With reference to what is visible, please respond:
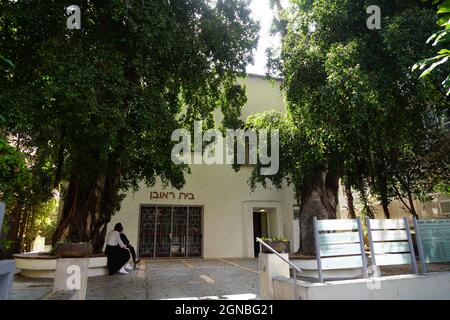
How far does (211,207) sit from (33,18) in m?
11.0

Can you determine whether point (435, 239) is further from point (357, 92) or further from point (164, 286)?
point (164, 286)

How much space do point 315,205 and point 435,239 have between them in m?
4.62

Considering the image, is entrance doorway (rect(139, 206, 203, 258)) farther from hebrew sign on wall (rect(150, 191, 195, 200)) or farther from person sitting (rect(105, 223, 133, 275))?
person sitting (rect(105, 223, 133, 275))

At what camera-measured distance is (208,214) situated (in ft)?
50.4

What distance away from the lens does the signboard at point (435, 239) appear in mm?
5734

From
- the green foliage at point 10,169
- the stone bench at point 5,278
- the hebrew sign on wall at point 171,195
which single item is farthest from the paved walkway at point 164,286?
the hebrew sign on wall at point 171,195

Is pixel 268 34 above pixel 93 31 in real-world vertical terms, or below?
above

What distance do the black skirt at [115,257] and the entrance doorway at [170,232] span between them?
5207 millimetres

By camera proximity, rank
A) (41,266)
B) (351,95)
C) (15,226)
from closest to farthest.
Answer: (351,95)
(41,266)
(15,226)

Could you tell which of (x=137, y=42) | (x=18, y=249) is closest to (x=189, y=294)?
(x=137, y=42)

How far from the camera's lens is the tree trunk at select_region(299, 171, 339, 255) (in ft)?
33.6

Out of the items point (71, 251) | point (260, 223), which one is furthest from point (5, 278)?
point (260, 223)
